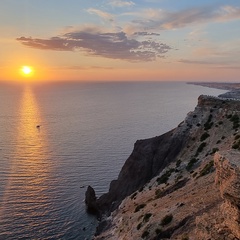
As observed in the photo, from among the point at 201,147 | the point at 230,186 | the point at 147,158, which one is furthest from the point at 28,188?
the point at 230,186

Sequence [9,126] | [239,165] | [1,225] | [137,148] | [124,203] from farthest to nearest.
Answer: [9,126] < [137,148] < [1,225] < [124,203] < [239,165]

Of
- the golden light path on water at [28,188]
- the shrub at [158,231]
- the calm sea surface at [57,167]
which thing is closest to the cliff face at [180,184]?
the shrub at [158,231]

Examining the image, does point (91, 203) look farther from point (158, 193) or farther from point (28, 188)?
point (158, 193)

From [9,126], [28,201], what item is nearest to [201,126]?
[28,201]

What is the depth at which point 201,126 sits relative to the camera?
198 ft

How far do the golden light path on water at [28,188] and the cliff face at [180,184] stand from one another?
12.9 m

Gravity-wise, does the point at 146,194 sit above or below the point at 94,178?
above

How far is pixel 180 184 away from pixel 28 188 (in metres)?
43.9

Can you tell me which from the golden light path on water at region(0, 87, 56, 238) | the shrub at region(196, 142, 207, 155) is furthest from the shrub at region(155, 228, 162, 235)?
the golden light path on water at region(0, 87, 56, 238)

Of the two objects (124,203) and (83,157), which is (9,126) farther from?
(124,203)

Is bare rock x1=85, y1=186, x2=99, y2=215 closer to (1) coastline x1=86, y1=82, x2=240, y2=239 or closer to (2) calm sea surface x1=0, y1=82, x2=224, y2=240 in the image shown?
(1) coastline x1=86, y1=82, x2=240, y2=239

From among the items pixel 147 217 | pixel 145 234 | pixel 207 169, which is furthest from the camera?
pixel 207 169

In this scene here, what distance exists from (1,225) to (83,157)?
43.7 metres

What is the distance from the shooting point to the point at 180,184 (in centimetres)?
4528
